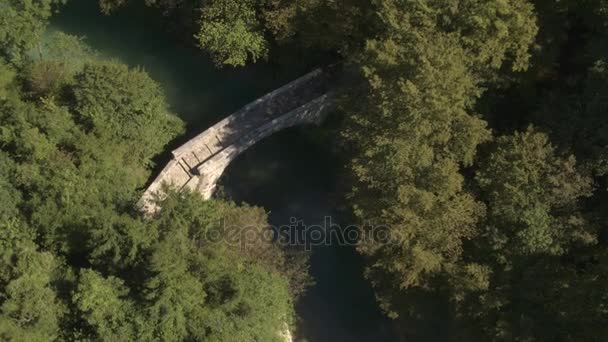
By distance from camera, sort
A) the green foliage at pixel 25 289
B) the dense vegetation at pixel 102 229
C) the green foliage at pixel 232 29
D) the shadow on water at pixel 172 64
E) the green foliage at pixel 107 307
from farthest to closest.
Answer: the shadow on water at pixel 172 64 → the green foliage at pixel 232 29 → the green foliage at pixel 25 289 → the dense vegetation at pixel 102 229 → the green foliage at pixel 107 307

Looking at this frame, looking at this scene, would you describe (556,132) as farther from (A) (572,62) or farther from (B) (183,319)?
(B) (183,319)

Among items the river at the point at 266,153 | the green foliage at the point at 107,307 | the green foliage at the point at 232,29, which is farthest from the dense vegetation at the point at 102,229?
the green foliage at the point at 232,29

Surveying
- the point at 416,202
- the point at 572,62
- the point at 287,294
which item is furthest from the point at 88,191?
the point at 572,62

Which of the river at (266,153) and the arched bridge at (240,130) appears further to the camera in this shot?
the river at (266,153)

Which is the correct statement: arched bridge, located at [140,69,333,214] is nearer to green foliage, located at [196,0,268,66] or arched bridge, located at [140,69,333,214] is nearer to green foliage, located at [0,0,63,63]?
green foliage, located at [196,0,268,66]

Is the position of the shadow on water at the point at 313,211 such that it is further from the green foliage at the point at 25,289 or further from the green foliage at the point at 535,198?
the green foliage at the point at 25,289

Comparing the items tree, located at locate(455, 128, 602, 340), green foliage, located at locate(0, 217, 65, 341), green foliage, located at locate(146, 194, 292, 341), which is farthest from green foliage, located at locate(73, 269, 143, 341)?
tree, located at locate(455, 128, 602, 340)

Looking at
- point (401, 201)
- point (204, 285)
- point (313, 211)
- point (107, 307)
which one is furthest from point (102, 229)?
point (401, 201)
